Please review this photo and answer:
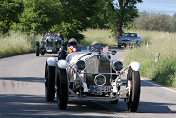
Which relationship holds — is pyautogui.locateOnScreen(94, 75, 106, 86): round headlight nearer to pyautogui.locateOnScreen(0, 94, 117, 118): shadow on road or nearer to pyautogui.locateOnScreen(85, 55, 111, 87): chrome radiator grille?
pyautogui.locateOnScreen(85, 55, 111, 87): chrome radiator grille

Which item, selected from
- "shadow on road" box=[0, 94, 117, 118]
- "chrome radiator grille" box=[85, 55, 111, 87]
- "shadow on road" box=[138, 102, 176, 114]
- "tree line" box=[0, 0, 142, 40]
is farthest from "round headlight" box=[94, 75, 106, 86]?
"tree line" box=[0, 0, 142, 40]

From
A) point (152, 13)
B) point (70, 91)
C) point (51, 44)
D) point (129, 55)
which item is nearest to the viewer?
point (70, 91)

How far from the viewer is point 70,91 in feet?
32.7

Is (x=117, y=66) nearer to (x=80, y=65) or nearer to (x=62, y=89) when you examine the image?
(x=80, y=65)

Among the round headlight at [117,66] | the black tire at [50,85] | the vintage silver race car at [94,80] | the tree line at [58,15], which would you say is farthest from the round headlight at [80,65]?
the tree line at [58,15]

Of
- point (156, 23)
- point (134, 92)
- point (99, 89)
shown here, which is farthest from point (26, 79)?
point (156, 23)

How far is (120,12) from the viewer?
58.8m

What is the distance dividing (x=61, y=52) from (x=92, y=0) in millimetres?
38788

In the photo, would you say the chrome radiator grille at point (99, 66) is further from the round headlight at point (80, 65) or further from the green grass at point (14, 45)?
the green grass at point (14, 45)

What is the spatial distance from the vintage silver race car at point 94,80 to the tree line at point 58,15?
24.4 meters

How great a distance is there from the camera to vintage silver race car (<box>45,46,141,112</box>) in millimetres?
9859

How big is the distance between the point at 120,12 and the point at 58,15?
14669mm

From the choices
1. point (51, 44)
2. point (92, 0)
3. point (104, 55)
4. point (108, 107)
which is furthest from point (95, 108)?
point (92, 0)

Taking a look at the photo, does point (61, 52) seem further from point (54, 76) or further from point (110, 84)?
point (110, 84)
